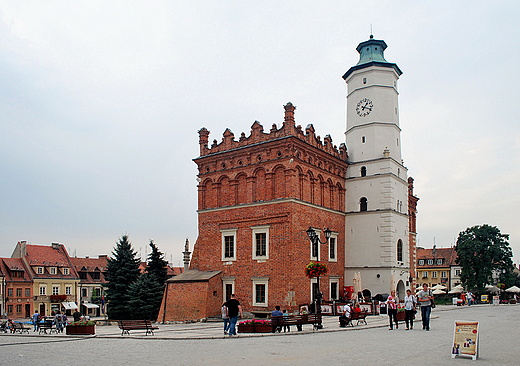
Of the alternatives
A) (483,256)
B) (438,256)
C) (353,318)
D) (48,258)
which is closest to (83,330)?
(353,318)

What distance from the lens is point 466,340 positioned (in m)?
11.3

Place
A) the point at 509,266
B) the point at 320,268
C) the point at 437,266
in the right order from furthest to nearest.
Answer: the point at 437,266 → the point at 509,266 → the point at 320,268

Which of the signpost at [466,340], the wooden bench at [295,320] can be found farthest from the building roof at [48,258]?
the signpost at [466,340]

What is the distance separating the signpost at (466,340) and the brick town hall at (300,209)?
57.5 ft

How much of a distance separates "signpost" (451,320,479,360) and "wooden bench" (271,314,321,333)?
28.1ft

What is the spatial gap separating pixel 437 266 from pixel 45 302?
59616 millimetres

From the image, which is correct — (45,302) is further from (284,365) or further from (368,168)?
(284,365)

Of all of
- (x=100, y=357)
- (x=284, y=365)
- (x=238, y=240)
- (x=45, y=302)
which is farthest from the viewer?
(x=45, y=302)

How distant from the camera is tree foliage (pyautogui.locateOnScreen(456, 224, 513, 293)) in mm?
53116

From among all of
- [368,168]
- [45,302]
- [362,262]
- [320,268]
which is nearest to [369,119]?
[368,168]

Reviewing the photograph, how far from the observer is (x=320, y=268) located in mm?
22891

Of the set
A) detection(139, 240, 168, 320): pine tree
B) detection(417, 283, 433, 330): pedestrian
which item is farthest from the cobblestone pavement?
detection(139, 240, 168, 320): pine tree

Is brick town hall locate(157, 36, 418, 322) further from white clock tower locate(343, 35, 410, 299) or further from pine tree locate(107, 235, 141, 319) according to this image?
pine tree locate(107, 235, 141, 319)

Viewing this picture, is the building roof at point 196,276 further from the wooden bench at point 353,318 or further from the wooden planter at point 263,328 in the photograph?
the wooden planter at point 263,328
